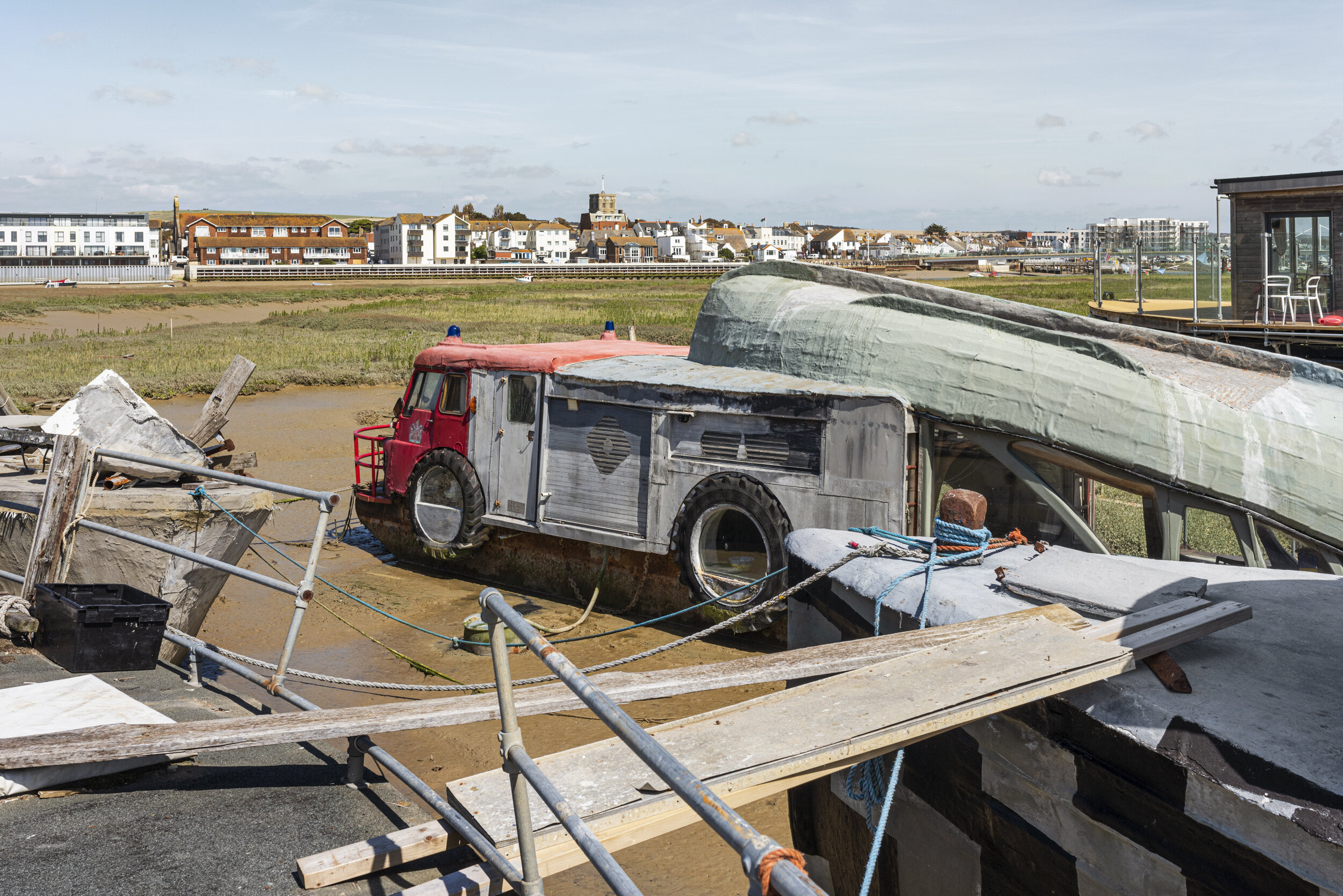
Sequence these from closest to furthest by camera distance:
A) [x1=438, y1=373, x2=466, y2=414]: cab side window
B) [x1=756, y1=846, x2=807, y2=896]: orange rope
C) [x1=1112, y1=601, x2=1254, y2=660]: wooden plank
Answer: [x1=756, y1=846, x2=807, y2=896]: orange rope < [x1=1112, y1=601, x2=1254, y2=660]: wooden plank < [x1=438, y1=373, x2=466, y2=414]: cab side window

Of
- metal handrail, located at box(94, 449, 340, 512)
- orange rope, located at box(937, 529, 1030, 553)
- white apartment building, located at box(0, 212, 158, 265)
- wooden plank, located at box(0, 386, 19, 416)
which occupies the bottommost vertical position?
orange rope, located at box(937, 529, 1030, 553)

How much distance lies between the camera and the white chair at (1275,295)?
20.5 m

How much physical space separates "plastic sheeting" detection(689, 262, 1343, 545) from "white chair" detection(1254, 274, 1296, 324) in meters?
13.9

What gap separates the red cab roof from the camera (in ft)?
39.2

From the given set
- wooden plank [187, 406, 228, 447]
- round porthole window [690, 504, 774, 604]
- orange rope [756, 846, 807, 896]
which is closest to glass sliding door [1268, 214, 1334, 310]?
round porthole window [690, 504, 774, 604]

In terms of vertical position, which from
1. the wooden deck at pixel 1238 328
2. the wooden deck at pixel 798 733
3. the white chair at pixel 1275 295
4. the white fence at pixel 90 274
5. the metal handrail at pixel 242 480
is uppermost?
the white fence at pixel 90 274

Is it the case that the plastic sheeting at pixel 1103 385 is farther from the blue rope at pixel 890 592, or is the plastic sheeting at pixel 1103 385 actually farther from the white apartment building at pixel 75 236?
the white apartment building at pixel 75 236

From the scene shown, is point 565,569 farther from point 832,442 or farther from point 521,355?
point 832,442

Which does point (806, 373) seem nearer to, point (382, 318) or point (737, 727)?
point (737, 727)

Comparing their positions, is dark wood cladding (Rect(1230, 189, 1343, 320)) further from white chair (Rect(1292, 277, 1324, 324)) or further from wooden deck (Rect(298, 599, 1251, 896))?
wooden deck (Rect(298, 599, 1251, 896))

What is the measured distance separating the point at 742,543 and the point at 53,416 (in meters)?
7.51

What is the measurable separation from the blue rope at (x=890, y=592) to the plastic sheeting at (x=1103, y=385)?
256 cm

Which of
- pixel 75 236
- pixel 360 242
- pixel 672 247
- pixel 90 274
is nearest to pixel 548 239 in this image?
pixel 672 247

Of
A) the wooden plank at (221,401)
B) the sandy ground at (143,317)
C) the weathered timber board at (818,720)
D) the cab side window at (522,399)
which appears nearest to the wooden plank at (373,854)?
the weathered timber board at (818,720)
